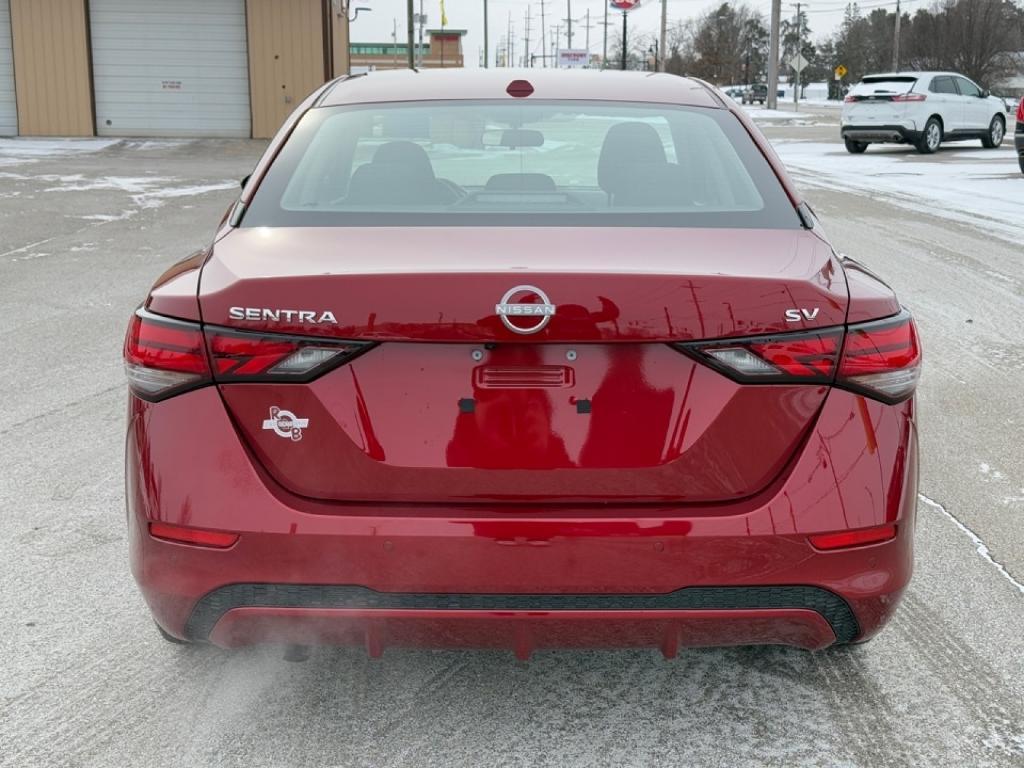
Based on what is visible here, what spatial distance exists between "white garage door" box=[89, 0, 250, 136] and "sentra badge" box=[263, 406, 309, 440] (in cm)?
2966

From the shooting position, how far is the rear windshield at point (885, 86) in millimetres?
24859

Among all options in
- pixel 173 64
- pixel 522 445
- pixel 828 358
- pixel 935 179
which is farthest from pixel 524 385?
pixel 173 64

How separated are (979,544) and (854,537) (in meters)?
1.83

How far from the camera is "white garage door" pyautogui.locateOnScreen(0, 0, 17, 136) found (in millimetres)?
30250

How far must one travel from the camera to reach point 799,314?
7.88 feet

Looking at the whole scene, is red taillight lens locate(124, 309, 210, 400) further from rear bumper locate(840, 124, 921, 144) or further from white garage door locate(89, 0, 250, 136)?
white garage door locate(89, 0, 250, 136)

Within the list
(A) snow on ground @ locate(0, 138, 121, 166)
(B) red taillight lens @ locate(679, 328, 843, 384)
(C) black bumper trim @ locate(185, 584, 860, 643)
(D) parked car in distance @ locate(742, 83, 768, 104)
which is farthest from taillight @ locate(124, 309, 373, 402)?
(D) parked car in distance @ locate(742, 83, 768, 104)

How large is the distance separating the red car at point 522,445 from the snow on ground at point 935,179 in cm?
1021

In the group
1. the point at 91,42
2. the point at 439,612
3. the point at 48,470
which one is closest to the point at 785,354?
the point at 439,612

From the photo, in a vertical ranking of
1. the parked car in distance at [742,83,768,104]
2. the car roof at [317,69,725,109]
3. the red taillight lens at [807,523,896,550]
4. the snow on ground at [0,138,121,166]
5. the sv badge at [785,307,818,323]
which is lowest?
the red taillight lens at [807,523,896,550]

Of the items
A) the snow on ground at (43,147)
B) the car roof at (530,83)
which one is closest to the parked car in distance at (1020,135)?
the car roof at (530,83)

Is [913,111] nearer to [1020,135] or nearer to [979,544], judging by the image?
[1020,135]

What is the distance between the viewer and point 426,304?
235 cm

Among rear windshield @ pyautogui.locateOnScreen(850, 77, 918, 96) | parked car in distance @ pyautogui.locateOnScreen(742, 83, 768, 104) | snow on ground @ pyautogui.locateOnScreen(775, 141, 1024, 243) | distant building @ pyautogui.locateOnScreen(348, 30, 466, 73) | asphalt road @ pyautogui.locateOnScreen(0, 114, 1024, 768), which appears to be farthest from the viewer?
distant building @ pyautogui.locateOnScreen(348, 30, 466, 73)
